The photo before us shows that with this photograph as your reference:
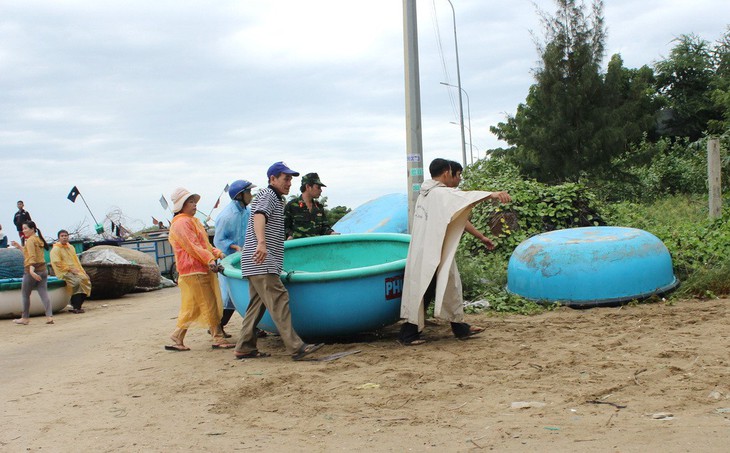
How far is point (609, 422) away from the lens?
159 inches

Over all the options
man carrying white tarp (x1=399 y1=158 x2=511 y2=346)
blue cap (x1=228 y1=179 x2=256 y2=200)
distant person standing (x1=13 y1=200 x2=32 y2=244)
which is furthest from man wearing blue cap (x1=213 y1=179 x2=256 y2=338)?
distant person standing (x1=13 y1=200 x2=32 y2=244)

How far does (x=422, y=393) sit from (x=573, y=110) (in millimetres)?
18328

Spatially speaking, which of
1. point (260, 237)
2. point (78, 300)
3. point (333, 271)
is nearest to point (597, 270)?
point (333, 271)

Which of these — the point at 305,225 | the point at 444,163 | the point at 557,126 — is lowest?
the point at 305,225

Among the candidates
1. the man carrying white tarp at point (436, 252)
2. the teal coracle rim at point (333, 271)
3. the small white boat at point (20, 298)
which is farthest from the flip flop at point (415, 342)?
the small white boat at point (20, 298)

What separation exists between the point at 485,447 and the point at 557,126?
18.9 meters

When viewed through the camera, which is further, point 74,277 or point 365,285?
point 74,277

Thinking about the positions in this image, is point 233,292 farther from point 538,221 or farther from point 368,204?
point 368,204

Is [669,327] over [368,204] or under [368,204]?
under

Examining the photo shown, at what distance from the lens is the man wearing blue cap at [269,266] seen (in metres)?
6.39

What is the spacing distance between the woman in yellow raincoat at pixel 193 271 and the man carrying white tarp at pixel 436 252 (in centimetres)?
196

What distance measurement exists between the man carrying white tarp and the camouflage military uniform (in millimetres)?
1851

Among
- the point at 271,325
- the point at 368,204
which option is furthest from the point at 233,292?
the point at 368,204

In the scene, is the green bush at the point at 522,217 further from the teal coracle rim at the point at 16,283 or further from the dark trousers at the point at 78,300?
the teal coracle rim at the point at 16,283
